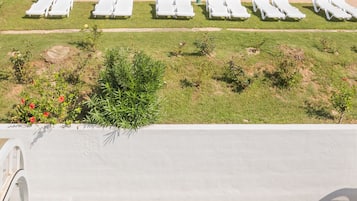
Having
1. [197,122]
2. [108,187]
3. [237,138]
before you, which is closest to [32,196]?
[108,187]

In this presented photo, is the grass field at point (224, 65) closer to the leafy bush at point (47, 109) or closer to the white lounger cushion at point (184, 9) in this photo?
the white lounger cushion at point (184, 9)

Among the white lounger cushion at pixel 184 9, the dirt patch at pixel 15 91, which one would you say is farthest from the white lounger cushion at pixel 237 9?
the dirt patch at pixel 15 91

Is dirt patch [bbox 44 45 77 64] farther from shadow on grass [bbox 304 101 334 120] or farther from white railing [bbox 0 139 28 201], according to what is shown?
shadow on grass [bbox 304 101 334 120]

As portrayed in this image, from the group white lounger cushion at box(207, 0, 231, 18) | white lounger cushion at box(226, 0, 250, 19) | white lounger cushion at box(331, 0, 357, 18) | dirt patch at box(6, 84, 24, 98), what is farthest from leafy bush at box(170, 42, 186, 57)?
white lounger cushion at box(331, 0, 357, 18)

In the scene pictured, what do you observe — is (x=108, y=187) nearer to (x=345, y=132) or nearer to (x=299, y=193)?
(x=299, y=193)

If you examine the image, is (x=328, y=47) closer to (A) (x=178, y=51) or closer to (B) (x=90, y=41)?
(A) (x=178, y=51)
